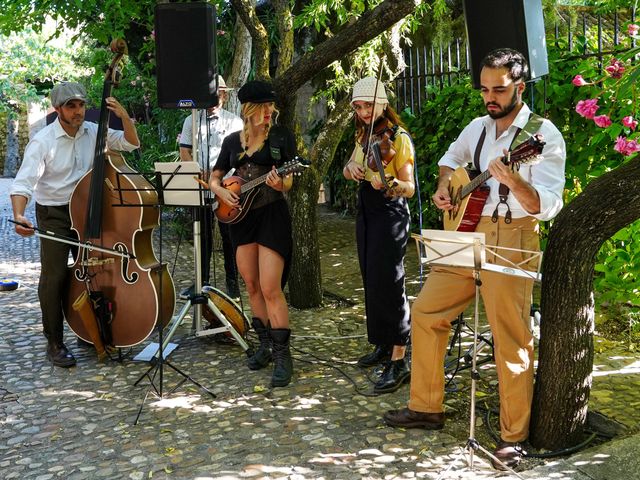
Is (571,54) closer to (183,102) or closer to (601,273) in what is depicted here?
(601,273)

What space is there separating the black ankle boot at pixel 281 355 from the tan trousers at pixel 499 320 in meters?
1.14

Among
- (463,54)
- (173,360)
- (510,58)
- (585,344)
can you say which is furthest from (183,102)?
(463,54)

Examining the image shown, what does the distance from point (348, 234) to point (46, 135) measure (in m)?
5.35

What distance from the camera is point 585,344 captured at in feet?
12.4

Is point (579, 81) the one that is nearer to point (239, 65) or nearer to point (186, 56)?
point (186, 56)

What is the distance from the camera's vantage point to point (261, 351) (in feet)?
17.4

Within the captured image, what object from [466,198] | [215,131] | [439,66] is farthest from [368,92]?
[439,66]

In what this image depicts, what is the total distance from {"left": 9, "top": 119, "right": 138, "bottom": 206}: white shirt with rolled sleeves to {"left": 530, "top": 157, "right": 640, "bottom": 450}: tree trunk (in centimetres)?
318

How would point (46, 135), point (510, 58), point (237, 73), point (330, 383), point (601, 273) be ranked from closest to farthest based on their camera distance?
point (510, 58)
point (330, 383)
point (46, 135)
point (601, 273)
point (237, 73)

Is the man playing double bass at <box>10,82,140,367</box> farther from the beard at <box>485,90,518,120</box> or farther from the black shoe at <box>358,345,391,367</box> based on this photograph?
the beard at <box>485,90,518,120</box>

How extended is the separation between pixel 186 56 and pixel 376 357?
2.51 meters

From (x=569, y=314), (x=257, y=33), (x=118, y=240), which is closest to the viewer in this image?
(x=569, y=314)

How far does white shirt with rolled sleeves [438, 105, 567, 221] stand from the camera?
3.43 meters

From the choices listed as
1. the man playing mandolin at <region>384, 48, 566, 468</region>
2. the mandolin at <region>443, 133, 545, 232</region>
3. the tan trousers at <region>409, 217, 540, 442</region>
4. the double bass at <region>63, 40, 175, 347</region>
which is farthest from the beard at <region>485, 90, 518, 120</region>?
the double bass at <region>63, 40, 175, 347</region>
